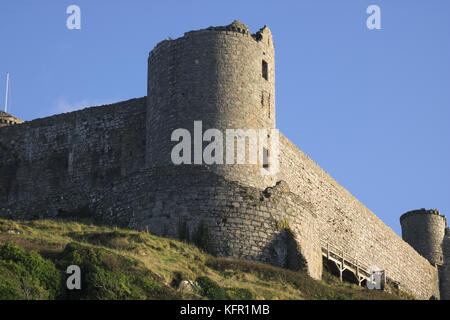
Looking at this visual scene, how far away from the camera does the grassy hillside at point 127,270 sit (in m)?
25.1

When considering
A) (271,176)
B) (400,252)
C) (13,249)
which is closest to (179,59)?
(271,176)

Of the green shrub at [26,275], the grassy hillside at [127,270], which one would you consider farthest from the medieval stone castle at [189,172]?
the green shrub at [26,275]

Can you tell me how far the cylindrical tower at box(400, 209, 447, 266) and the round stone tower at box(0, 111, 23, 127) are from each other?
26124 mm

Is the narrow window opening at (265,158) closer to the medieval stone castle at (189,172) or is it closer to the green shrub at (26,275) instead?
the medieval stone castle at (189,172)

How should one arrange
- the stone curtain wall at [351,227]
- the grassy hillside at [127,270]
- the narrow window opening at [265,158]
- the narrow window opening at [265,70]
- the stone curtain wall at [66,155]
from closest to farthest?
the grassy hillside at [127,270], the narrow window opening at [265,158], the narrow window opening at [265,70], the stone curtain wall at [66,155], the stone curtain wall at [351,227]

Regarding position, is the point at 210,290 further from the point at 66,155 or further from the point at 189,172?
the point at 66,155

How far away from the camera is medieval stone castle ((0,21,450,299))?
113ft

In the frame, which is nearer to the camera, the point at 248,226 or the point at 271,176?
the point at 248,226

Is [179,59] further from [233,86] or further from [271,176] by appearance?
[271,176]

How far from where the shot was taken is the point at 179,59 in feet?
124

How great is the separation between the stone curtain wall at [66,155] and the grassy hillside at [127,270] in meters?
5.58

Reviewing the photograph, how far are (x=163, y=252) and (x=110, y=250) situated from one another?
8.78ft

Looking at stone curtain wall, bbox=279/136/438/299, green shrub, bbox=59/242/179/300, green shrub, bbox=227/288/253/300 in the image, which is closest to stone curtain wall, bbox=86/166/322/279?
green shrub, bbox=227/288/253/300

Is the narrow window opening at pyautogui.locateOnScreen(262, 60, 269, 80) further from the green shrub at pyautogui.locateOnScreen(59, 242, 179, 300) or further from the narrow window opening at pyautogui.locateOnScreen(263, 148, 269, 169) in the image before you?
the green shrub at pyautogui.locateOnScreen(59, 242, 179, 300)
